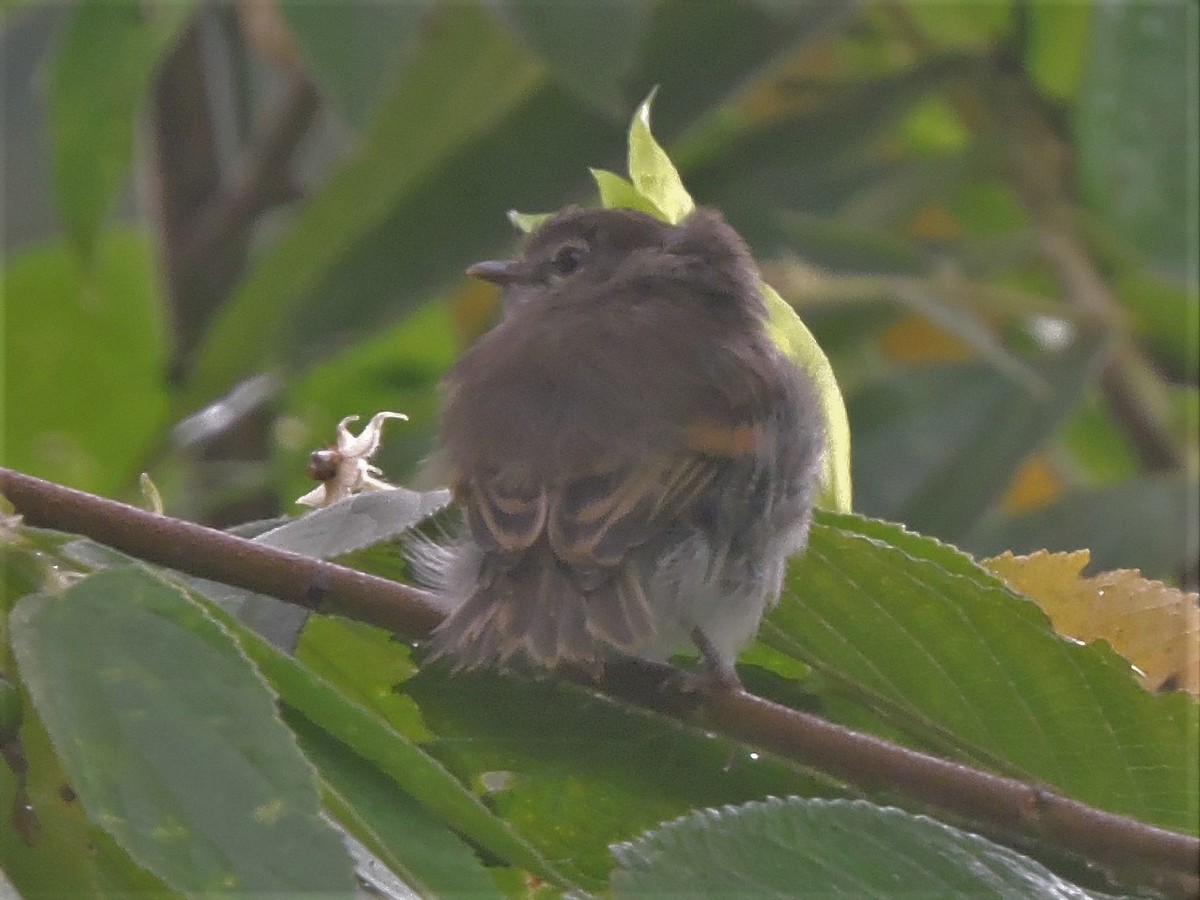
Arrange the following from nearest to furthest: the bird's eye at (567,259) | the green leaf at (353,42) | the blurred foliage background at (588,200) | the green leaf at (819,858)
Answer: the green leaf at (819,858) → the bird's eye at (567,259) → the green leaf at (353,42) → the blurred foliage background at (588,200)

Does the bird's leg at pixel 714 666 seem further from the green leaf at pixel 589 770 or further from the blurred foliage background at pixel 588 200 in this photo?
the blurred foliage background at pixel 588 200

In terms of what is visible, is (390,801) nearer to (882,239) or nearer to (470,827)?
(470,827)

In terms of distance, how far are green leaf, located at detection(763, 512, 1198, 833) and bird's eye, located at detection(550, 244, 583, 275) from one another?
1102 millimetres

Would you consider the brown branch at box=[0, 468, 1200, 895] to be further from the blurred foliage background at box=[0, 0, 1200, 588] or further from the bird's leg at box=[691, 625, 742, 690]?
the blurred foliage background at box=[0, 0, 1200, 588]

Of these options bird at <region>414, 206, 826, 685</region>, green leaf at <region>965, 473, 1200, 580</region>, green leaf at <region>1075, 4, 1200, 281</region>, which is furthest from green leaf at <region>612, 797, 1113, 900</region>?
green leaf at <region>965, 473, 1200, 580</region>

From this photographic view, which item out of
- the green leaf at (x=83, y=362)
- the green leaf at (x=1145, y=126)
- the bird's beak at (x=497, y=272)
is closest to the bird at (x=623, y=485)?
the bird's beak at (x=497, y=272)

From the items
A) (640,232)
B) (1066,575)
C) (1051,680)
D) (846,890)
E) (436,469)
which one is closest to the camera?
(846,890)

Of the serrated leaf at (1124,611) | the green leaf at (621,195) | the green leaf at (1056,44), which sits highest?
the green leaf at (1056,44)

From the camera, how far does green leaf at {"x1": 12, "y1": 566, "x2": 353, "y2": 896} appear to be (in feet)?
3.68

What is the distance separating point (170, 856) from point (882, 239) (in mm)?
2783

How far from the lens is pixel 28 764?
4.45 feet

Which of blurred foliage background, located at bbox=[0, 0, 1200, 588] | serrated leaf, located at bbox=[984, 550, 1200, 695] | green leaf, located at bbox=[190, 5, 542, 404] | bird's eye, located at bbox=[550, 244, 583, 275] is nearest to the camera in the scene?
serrated leaf, located at bbox=[984, 550, 1200, 695]

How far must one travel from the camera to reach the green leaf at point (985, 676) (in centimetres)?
153

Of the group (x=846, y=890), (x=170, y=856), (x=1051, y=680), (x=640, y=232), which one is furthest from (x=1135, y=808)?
(x=640, y=232)
